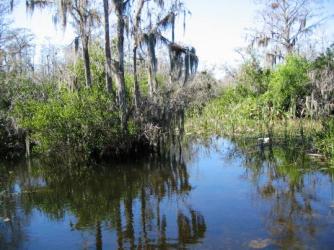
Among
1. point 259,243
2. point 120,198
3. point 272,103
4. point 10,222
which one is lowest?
point 259,243

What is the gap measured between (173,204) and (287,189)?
2.51 meters

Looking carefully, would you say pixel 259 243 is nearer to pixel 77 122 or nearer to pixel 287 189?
pixel 287 189

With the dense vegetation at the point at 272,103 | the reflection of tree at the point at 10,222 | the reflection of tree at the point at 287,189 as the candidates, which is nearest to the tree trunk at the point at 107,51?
the reflection of tree at the point at 287,189

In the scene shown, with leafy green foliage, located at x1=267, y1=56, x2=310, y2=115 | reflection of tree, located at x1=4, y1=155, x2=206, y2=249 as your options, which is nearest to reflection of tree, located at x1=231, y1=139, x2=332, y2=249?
reflection of tree, located at x1=4, y1=155, x2=206, y2=249

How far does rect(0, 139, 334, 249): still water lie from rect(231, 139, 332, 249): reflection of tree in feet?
0.05

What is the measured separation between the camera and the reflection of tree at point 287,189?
660cm

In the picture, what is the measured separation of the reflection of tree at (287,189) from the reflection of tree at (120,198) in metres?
1.31

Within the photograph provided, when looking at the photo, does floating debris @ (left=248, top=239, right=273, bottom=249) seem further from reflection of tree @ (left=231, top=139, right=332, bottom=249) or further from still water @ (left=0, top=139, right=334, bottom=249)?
reflection of tree @ (left=231, top=139, right=332, bottom=249)

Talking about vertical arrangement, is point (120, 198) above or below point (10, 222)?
above

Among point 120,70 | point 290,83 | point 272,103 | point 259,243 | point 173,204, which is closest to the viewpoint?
point 259,243

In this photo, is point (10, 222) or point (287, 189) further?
point (287, 189)

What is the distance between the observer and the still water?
6.58 metres

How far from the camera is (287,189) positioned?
909 centimetres

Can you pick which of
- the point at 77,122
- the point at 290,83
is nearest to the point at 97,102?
the point at 77,122
